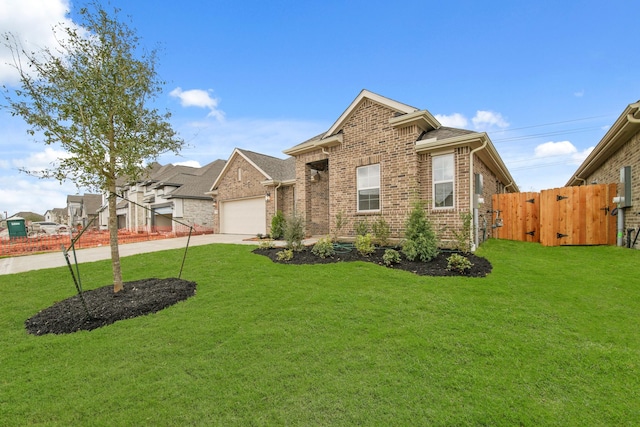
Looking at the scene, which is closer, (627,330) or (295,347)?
(295,347)

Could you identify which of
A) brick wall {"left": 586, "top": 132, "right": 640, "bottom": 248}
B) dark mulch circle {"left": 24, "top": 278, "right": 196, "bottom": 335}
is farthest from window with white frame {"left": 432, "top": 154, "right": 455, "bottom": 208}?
dark mulch circle {"left": 24, "top": 278, "right": 196, "bottom": 335}

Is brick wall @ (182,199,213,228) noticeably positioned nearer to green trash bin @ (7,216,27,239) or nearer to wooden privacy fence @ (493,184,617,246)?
green trash bin @ (7,216,27,239)

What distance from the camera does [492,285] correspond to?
4.88 metres

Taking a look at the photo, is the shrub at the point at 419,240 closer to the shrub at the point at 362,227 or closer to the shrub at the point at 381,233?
the shrub at the point at 381,233

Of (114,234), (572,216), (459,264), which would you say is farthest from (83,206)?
(572,216)

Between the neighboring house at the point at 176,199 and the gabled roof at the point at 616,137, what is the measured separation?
1932 centimetres

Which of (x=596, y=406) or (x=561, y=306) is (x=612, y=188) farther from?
(x=596, y=406)

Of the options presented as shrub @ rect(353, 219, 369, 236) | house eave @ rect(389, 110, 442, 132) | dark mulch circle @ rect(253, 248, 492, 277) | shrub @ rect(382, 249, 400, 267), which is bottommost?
dark mulch circle @ rect(253, 248, 492, 277)

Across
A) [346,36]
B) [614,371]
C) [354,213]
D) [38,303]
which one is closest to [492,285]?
[614,371]

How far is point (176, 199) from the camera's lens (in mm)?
19359

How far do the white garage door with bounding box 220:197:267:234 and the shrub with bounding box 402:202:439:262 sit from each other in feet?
32.6

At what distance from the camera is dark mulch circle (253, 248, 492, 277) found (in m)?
5.68

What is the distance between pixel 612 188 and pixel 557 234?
1.83 metres

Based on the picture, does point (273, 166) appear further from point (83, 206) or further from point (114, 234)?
point (83, 206)
